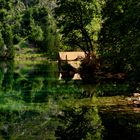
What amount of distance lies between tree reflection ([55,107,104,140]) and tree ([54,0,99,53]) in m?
42.7

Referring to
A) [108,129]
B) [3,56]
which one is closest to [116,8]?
[108,129]

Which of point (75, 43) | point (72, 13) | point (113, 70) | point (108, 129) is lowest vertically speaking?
point (108, 129)

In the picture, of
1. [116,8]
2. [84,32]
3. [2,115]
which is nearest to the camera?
[2,115]

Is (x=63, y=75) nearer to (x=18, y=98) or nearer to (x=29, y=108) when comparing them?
(x=18, y=98)

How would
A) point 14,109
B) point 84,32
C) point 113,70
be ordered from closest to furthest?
point 14,109 → point 113,70 → point 84,32

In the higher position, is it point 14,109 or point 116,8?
point 116,8

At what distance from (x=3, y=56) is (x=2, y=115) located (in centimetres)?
14502

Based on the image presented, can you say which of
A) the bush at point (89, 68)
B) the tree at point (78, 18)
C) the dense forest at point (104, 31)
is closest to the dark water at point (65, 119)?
the dense forest at point (104, 31)

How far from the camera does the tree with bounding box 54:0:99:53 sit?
247 ft

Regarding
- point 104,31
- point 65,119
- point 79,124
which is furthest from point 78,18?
point 79,124

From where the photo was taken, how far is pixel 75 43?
79.4m

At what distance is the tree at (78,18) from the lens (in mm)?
75312

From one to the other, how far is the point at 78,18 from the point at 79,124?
1993 inches

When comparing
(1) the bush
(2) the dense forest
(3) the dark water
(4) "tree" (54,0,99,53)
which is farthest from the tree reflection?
(4) "tree" (54,0,99,53)
